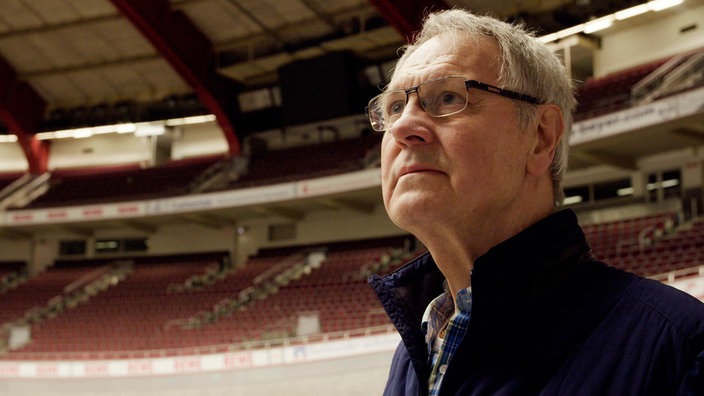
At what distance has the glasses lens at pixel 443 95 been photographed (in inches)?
45.1

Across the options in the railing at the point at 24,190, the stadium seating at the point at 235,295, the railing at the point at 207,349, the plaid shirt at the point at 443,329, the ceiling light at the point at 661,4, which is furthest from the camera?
the railing at the point at 24,190

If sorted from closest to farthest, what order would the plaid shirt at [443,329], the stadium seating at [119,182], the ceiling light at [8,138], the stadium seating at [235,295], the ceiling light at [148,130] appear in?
the plaid shirt at [443,329] → the stadium seating at [235,295] → the stadium seating at [119,182] → the ceiling light at [148,130] → the ceiling light at [8,138]

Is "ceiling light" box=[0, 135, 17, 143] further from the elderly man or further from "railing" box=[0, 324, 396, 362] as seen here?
the elderly man

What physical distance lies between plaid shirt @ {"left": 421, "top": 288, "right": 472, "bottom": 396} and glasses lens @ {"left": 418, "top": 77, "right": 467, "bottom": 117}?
0.35 m

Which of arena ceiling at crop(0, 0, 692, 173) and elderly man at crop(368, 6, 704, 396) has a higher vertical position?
arena ceiling at crop(0, 0, 692, 173)

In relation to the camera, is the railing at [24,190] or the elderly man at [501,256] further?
the railing at [24,190]

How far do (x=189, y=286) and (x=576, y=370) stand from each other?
55.7 ft

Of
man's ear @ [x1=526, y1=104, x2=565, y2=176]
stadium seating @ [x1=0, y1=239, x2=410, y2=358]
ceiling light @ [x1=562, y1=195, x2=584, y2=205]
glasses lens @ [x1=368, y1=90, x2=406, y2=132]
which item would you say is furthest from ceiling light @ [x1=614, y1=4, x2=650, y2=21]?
man's ear @ [x1=526, y1=104, x2=565, y2=176]

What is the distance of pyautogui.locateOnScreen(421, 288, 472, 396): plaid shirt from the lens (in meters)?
1.13

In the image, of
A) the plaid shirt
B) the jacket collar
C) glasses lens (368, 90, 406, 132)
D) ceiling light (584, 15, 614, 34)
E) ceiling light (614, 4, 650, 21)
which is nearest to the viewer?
the jacket collar

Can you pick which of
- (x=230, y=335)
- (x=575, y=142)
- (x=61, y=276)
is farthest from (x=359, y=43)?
(x=61, y=276)

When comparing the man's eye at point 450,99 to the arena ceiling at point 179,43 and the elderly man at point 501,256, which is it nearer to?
the elderly man at point 501,256

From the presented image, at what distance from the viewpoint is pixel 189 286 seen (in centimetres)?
1698

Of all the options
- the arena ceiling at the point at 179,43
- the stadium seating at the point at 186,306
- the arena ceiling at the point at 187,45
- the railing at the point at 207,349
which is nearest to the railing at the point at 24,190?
the arena ceiling at the point at 179,43
